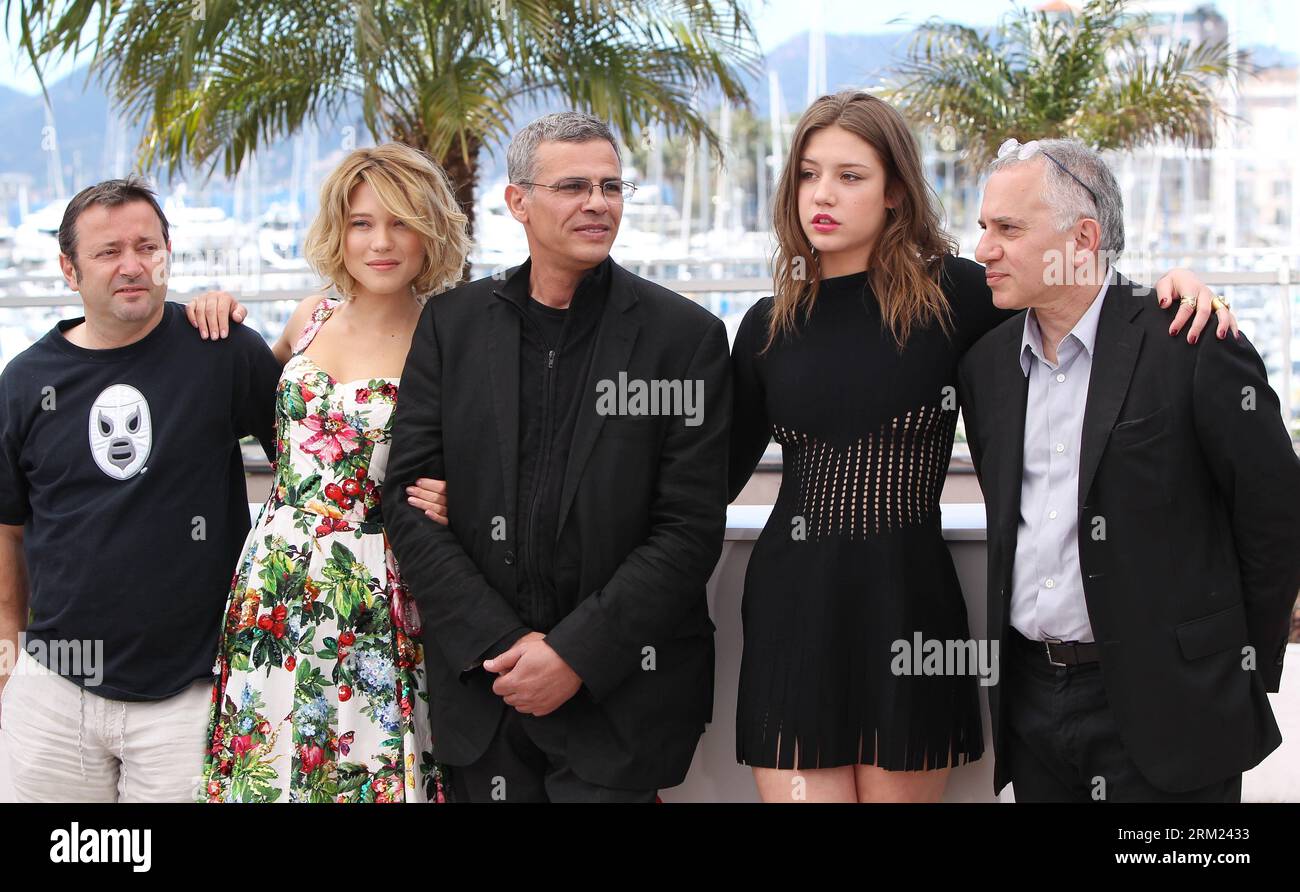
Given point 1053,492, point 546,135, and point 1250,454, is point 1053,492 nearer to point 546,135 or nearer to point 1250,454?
point 1250,454

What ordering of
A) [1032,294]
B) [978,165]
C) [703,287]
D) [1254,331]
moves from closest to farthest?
[1032,294]
[703,287]
[1254,331]
[978,165]

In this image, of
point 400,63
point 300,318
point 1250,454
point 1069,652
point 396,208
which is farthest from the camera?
point 400,63

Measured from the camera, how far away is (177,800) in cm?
302

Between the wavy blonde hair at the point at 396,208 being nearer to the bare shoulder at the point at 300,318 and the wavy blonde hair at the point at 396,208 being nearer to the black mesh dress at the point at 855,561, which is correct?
the bare shoulder at the point at 300,318

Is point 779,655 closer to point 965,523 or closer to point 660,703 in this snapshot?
point 660,703

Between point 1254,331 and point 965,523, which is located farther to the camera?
point 1254,331

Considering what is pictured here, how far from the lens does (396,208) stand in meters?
3.03

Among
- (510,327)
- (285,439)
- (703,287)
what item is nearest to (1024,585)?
(510,327)

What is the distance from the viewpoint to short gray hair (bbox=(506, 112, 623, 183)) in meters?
2.86

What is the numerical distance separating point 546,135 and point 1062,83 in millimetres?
9886

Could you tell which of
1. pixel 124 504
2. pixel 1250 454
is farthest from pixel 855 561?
pixel 124 504

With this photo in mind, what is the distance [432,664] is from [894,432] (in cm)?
115

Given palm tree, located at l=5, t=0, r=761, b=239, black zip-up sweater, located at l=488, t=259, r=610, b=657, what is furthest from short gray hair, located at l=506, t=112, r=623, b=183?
palm tree, located at l=5, t=0, r=761, b=239

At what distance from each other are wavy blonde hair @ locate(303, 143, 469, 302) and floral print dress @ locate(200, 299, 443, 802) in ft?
1.02
